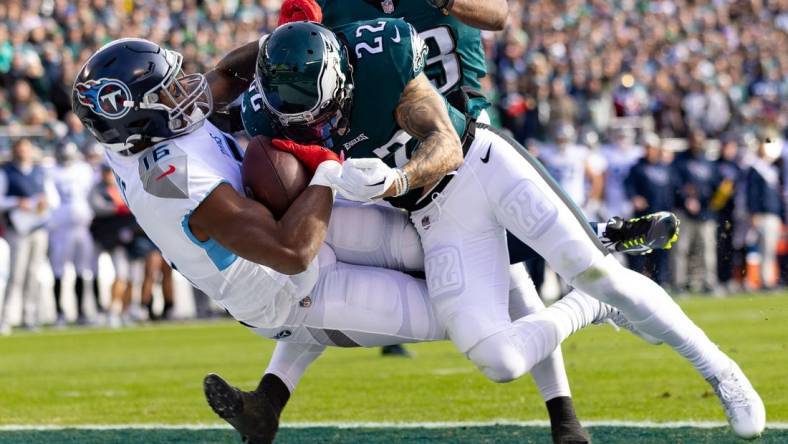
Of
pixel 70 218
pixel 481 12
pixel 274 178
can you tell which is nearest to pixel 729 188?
pixel 70 218

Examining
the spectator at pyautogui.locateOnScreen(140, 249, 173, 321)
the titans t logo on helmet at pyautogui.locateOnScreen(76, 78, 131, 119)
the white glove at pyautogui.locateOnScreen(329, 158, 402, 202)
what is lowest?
the spectator at pyautogui.locateOnScreen(140, 249, 173, 321)

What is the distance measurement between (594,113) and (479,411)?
392 inches

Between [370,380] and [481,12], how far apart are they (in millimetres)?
3106

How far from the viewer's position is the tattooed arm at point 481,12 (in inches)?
182

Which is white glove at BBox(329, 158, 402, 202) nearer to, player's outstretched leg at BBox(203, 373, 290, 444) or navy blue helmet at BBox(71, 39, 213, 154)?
navy blue helmet at BBox(71, 39, 213, 154)

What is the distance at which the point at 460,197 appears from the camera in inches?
176

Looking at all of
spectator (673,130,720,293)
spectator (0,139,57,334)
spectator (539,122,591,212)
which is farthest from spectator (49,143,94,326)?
spectator (673,130,720,293)

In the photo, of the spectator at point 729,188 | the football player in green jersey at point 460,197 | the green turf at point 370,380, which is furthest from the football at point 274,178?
the spectator at point 729,188

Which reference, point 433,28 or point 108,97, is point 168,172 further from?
point 433,28

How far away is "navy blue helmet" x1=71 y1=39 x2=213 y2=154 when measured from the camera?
13.4 feet

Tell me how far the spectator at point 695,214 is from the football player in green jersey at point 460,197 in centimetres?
901

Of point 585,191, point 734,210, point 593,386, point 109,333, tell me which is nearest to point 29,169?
point 109,333

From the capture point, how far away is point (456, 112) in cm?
454

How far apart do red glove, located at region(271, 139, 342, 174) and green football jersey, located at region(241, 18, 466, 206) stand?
0.20 meters
